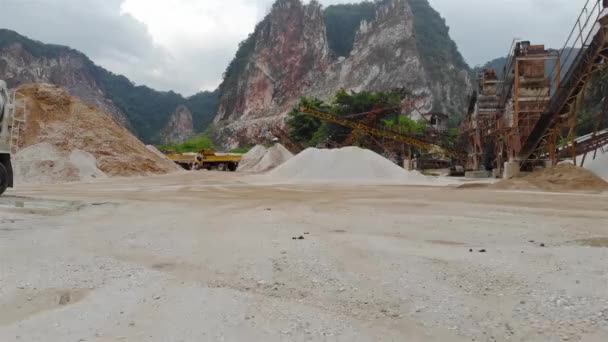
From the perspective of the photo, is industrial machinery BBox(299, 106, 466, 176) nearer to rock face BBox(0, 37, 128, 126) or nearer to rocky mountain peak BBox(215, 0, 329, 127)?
rocky mountain peak BBox(215, 0, 329, 127)

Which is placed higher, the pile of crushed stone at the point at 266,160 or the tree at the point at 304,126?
the tree at the point at 304,126

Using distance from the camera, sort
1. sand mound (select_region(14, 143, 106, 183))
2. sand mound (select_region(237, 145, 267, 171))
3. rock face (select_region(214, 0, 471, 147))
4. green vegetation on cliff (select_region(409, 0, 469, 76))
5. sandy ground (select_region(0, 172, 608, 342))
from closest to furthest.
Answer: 1. sandy ground (select_region(0, 172, 608, 342))
2. sand mound (select_region(14, 143, 106, 183))
3. sand mound (select_region(237, 145, 267, 171))
4. rock face (select_region(214, 0, 471, 147))
5. green vegetation on cliff (select_region(409, 0, 469, 76))

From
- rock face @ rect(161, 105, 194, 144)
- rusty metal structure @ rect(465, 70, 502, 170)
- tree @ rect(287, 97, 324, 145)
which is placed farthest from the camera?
rock face @ rect(161, 105, 194, 144)

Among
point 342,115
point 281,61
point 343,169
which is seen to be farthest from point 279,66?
point 343,169

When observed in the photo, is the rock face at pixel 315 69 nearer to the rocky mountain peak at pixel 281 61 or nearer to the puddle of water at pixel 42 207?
the rocky mountain peak at pixel 281 61

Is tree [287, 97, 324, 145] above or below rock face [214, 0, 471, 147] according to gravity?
below

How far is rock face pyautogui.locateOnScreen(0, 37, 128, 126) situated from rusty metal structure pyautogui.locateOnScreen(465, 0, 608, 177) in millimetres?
93461

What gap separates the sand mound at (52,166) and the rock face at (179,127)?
112 meters

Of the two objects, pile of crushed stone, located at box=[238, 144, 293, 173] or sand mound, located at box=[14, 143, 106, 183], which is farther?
pile of crushed stone, located at box=[238, 144, 293, 173]

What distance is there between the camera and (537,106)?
25.2 metres

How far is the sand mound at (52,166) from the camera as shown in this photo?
1997 cm

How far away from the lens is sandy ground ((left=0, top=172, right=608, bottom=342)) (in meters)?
2.57

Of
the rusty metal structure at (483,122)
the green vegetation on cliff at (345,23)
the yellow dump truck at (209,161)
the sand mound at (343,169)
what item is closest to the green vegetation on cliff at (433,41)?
the green vegetation on cliff at (345,23)

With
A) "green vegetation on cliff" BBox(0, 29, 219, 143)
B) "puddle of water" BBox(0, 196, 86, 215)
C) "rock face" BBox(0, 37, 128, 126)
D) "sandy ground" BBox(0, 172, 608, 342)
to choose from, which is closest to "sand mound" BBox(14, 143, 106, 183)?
"puddle of water" BBox(0, 196, 86, 215)
